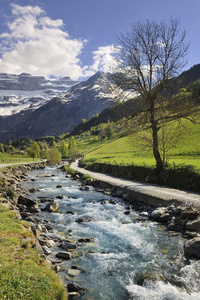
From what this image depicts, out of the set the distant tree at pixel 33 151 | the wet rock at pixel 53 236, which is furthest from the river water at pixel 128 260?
the distant tree at pixel 33 151

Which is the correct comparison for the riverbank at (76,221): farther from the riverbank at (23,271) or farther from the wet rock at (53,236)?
the riverbank at (23,271)

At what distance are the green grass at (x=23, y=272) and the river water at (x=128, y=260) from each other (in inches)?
65.6

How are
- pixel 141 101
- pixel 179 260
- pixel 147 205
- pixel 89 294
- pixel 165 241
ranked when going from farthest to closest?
pixel 141 101 < pixel 147 205 < pixel 165 241 < pixel 179 260 < pixel 89 294

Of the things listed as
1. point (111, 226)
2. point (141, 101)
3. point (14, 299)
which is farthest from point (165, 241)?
point (141, 101)

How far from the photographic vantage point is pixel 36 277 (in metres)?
7.78

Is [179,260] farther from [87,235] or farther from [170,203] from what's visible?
[170,203]

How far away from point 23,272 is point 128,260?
647 centimetres

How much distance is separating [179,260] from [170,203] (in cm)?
918

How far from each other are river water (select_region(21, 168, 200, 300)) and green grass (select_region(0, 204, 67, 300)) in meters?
1.67

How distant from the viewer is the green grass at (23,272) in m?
6.57

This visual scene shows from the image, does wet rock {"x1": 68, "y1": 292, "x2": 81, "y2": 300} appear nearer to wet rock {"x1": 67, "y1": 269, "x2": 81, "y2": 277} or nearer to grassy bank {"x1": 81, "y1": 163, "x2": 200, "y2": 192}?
wet rock {"x1": 67, "y1": 269, "x2": 81, "y2": 277}

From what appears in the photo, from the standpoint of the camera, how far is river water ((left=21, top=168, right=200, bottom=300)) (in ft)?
30.5

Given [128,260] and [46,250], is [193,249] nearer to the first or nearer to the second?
[128,260]

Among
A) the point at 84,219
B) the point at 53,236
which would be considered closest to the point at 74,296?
the point at 53,236
